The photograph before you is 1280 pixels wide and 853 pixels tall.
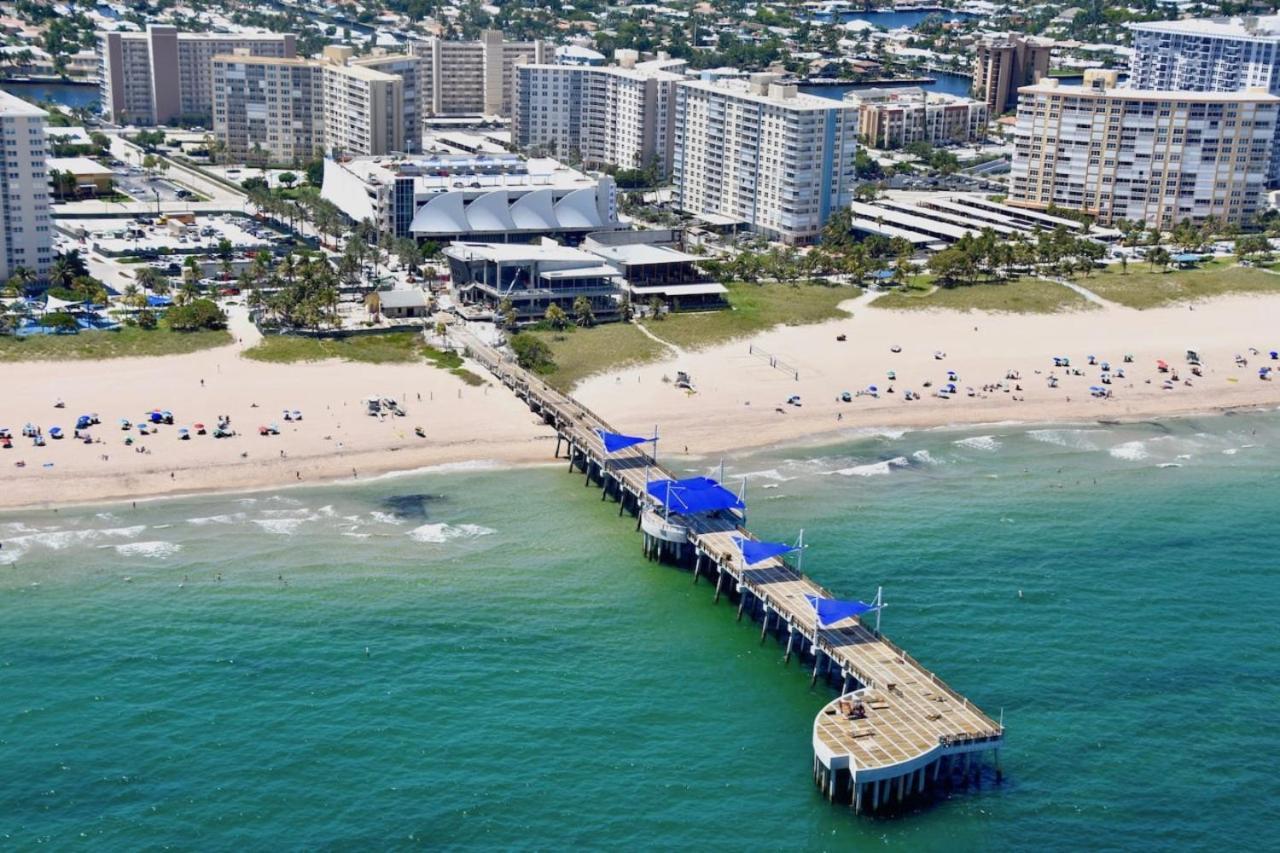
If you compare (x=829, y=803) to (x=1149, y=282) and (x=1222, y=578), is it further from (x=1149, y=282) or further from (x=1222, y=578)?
(x=1149, y=282)

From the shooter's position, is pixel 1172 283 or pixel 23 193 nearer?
pixel 23 193

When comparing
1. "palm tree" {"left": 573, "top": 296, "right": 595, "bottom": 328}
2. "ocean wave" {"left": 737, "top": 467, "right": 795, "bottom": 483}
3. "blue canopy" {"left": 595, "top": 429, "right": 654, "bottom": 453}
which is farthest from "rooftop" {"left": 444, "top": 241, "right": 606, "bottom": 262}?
"blue canopy" {"left": 595, "top": 429, "right": 654, "bottom": 453}

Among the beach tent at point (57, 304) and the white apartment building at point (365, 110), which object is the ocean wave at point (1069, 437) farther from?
the white apartment building at point (365, 110)

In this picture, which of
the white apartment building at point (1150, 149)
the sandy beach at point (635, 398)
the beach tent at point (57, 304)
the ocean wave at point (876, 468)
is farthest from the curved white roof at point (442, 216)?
the white apartment building at point (1150, 149)

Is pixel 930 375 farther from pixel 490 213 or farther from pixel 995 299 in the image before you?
pixel 490 213

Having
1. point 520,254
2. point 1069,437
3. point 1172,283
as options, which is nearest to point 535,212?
point 520,254

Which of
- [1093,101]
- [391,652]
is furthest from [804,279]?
[391,652]
